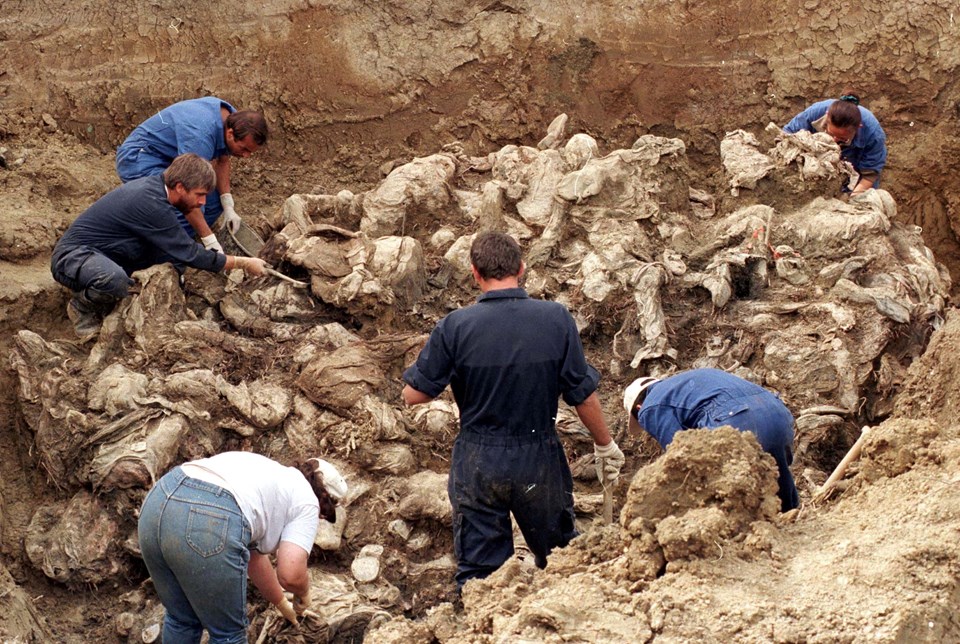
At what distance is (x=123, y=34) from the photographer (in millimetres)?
8469

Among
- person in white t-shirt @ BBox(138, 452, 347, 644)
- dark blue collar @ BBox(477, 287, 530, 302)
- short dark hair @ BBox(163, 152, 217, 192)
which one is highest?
dark blue collar @ BBox(477, 287, 530, 302)

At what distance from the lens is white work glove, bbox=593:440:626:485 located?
15.9 feet

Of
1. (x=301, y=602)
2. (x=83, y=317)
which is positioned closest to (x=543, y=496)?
(x=301, y=602)

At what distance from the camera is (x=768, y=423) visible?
4.16 meters

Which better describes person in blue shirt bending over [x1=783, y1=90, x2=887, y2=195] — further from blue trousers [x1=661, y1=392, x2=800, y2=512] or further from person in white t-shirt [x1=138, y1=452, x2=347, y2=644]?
person in white t-shirt [x1=138, y1=452, x2=347, y2=644]

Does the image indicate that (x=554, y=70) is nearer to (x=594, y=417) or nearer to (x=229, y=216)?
(x=229, y=216)

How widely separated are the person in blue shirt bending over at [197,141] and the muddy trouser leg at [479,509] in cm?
265

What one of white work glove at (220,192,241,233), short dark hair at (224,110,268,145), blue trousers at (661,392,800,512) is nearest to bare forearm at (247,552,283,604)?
blue trousers at (661,392,800,512)

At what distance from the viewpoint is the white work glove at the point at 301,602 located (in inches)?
175

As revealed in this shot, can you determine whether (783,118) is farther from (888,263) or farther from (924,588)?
(924,588)

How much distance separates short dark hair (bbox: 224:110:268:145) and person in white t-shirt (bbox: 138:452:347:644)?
2.82 m

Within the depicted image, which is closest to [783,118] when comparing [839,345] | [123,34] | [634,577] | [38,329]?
[839,345]

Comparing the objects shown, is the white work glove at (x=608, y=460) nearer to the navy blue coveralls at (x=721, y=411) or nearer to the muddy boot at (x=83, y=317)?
the navy blue coveralls at (x=721, y=411)

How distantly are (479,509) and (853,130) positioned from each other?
14.0ft
